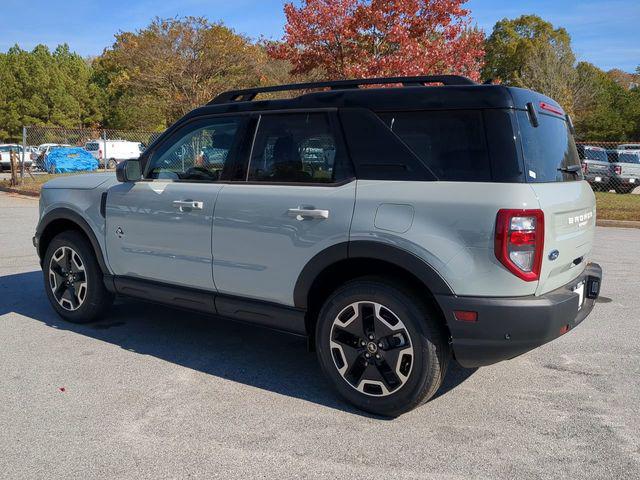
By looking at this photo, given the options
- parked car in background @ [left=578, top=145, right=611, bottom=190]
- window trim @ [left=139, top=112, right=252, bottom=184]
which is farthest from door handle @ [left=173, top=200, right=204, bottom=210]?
parked car in background @ [left=578, top=145, right=611, bottom=190]

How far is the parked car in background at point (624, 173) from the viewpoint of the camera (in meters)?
21.8

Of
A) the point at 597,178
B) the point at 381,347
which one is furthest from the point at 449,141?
the point at 597,178

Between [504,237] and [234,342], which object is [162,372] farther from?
[504,237]

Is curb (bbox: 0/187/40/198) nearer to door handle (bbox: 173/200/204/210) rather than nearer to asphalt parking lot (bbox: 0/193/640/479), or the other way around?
asphalt parking lot (bbox: 0/193/640/479)


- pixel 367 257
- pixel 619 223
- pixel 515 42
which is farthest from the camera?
pixel 515 42

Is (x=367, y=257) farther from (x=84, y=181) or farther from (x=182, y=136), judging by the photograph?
(x=84, y=181)

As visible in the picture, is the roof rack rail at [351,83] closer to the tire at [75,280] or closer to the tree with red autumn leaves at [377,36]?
the tire at [75,280]

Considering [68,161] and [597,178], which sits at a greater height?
[68,161]

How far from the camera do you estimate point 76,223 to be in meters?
5.03

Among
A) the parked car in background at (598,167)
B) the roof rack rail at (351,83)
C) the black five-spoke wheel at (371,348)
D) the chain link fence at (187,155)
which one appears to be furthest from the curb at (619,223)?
the black five-spoke wheel at (371,348)

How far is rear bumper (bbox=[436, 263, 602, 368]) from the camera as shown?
10.1 feet

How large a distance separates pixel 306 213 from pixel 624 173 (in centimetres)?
2168

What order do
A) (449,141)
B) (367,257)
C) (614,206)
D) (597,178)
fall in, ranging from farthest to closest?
(597,178) → (614,206) → (367,257) → (449,141)

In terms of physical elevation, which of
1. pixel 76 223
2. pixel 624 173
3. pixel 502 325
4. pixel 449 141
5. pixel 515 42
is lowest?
pixel 502 325
